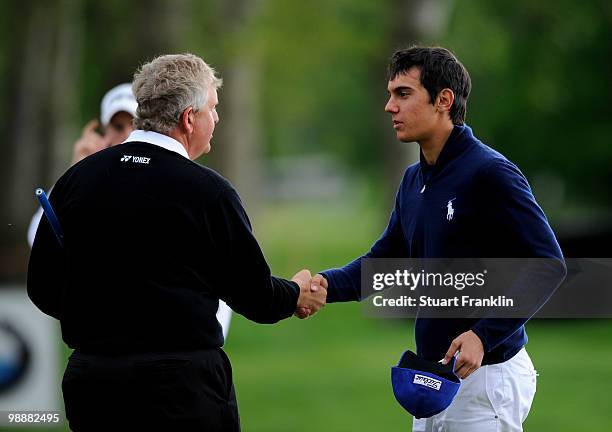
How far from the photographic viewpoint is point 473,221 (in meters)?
4.81

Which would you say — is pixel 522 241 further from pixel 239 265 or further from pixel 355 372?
pixel 355 372

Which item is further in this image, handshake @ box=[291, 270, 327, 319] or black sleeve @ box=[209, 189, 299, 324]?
handshake @ box=[291, 270, 327, 319]

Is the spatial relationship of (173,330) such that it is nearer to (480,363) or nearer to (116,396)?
(116,396)

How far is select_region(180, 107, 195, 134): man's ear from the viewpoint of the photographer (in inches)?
181

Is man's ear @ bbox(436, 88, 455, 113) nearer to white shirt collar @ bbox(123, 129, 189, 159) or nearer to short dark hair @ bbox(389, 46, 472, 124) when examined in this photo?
short dark hair @ bbox(389, 46, 472, 124)

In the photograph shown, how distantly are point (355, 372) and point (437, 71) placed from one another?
410 inches

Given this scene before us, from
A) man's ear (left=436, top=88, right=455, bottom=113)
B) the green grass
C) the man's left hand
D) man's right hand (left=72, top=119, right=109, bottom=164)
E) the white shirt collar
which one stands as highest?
man's ear (left=436, top=88, right=455, bottom=113)

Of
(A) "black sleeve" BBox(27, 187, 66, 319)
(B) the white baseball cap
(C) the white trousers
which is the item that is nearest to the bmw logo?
(B) the white baseball cap

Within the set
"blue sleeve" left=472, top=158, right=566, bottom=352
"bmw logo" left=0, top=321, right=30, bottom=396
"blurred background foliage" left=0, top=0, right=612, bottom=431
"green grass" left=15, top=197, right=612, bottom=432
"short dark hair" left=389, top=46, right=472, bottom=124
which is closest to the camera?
"blue sleeve" left=472, top=158, right=566, bottom=352

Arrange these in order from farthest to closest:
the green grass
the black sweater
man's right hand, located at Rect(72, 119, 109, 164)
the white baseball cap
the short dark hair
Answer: the green grass → man's right hand, located at Rect(72, 119, 109, 164) → the white baseball cap → the short dark hair → the black sweater

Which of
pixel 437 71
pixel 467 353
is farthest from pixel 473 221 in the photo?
pixel 437 71

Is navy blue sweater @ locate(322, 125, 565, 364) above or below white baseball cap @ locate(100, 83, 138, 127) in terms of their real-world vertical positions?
below

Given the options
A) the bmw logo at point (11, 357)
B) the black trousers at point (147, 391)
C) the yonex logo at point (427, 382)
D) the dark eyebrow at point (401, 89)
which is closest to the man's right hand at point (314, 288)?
the yonex logo at point (427, 382)

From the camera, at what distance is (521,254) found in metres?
4.73
